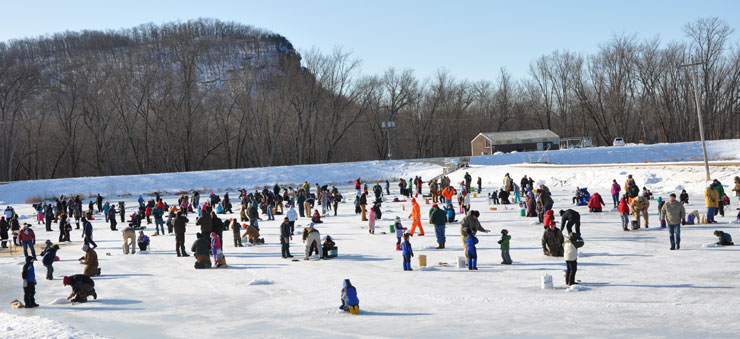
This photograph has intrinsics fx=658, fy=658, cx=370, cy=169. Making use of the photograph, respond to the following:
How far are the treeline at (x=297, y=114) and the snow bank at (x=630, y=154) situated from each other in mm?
21940

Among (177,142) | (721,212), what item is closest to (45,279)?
(721,212)

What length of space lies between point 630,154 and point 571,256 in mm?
50502

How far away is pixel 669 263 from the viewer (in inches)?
595

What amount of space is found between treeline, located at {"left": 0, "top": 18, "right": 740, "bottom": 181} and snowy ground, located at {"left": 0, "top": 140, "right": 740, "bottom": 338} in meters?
56.1

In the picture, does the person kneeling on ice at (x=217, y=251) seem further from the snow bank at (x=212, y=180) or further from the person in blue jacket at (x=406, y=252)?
the snow bank at (x=212, y=180)

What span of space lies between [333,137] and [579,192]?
54443 millimetres

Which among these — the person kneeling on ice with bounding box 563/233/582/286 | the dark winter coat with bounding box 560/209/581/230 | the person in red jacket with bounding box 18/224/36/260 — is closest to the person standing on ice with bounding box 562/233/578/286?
the person kneeling on ice with bounding box 563/233/582/286

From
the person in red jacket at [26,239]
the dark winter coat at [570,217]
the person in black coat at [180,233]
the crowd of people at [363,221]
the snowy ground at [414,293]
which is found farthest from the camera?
the person in red jacket at [26,239]

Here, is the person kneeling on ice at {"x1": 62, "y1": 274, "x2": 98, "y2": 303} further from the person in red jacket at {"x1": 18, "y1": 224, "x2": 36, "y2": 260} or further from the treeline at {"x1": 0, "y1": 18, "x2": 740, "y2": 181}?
the treeline at {"x1": 0, "y1": 18, "x2": 740, "y2": 181}

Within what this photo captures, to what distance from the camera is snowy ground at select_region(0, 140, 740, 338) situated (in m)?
10.9

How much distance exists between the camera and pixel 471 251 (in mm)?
15680

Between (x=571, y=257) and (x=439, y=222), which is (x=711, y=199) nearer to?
(x=439, y=222)

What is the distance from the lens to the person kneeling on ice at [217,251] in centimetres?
1792

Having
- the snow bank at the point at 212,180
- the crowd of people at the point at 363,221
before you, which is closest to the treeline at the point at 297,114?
Answer: the snow bank at the point at 212,180
